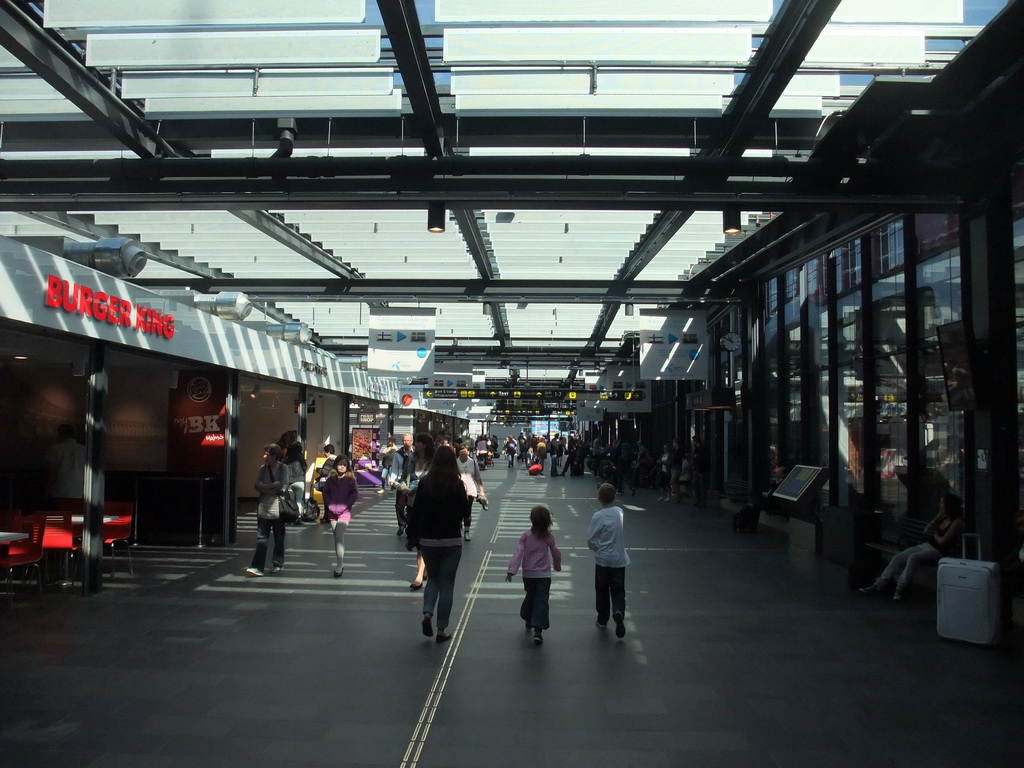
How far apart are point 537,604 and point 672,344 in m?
9.50

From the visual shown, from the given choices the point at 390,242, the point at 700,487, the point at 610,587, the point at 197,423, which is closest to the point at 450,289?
the point at 390,242

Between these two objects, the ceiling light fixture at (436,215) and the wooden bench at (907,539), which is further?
the wooden bench at (907,539)

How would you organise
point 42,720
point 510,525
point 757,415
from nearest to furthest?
point 42,720 → point 510,525 → point 757,415

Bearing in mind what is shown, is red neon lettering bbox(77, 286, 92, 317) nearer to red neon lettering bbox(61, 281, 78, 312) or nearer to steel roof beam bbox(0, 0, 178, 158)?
red neon lettering bbox(61, 281, 78, 312)

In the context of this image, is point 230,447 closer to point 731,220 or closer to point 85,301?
point 85,301

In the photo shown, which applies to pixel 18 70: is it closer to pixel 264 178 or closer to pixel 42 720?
pixel 264 178

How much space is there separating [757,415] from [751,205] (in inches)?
395

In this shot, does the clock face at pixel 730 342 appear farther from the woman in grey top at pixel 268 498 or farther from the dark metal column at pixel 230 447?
the woman in grey top at pixel 268 498

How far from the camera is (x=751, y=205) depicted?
7.96 meters

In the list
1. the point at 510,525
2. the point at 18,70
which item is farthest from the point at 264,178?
the point at 510,525

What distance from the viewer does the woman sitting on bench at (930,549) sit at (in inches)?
332

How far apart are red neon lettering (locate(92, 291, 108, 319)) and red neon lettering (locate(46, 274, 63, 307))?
25.1 inches

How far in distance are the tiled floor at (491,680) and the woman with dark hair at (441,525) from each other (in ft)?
1.25

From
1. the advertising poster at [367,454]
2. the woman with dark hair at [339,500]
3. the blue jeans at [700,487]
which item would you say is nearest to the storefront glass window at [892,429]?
the woman with dark hair at [339,500]
